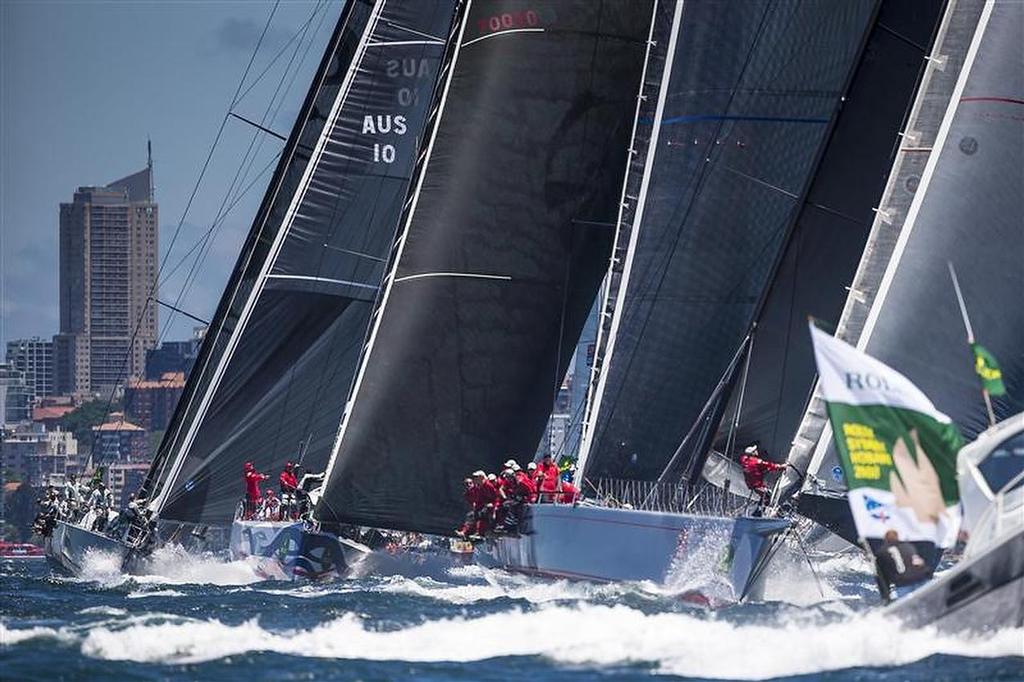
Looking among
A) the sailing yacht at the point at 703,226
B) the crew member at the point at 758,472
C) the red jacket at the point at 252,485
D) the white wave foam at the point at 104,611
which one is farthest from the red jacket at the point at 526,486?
the red jacket at the point at 252,485

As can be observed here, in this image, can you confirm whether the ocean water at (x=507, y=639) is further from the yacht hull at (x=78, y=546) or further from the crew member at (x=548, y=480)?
the yacht hull at (x=78, y=546)

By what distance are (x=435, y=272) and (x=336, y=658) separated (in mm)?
10950

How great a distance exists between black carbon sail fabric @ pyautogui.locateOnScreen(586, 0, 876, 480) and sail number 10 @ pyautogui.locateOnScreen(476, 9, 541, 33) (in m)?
3.84

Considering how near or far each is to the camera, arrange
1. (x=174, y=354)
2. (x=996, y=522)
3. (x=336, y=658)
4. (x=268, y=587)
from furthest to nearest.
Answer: (x=174, y=354), (x=268, y=587), (x=336, y=658), (x=996, y=522)

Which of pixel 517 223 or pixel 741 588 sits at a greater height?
pixel 517 223

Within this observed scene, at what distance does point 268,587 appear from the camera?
31.2 m

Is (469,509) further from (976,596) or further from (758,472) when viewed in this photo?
(976,596)

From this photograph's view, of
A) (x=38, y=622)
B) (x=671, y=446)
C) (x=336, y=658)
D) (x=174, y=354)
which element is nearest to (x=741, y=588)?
(x=671, y=446)

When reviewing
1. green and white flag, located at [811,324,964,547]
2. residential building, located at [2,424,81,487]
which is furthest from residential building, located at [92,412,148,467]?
green and white flag, located at [811,324,964,547]

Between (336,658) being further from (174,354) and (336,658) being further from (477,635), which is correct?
(174,354)

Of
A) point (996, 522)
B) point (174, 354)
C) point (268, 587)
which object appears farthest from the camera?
point (174, 354)

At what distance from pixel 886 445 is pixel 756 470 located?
24.2ft

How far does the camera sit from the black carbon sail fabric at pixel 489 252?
31281 mm

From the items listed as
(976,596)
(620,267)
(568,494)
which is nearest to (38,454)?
(620,267)
